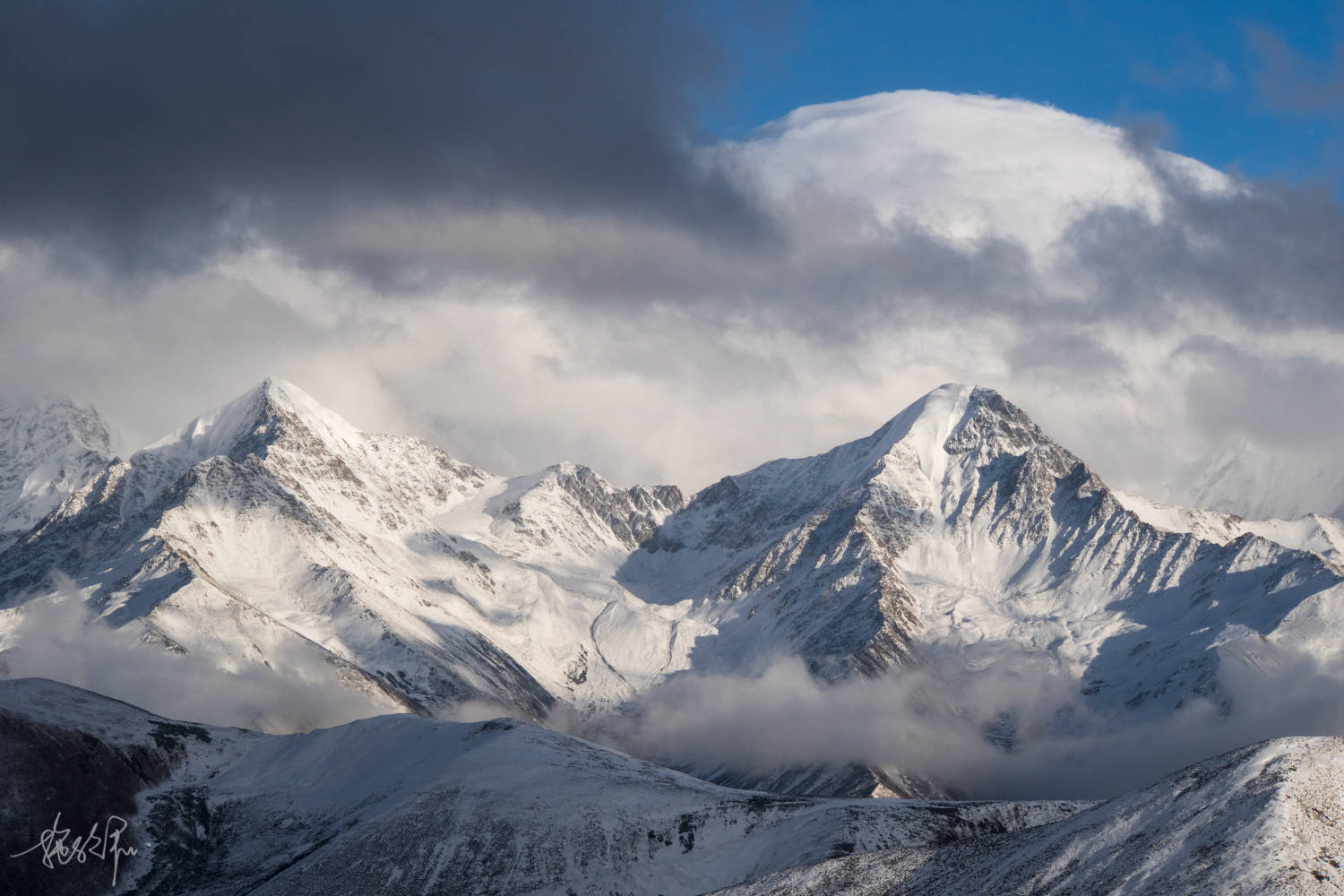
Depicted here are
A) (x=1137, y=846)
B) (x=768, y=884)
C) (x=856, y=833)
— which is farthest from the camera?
(x=856, y=833)

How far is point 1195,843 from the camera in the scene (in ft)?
359

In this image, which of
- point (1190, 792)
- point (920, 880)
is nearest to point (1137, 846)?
point (1190, 792)

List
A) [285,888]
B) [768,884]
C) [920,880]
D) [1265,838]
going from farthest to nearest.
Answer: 1. [285,888]
2. [768,884]
3. [920,880]
4. [1265,838]

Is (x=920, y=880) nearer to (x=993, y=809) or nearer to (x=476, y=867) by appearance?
(x=993, y=809)

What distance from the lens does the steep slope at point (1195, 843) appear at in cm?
10212

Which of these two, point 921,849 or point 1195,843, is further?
point 921,849

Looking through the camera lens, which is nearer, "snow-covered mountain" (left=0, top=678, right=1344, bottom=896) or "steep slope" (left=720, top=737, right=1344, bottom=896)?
"steep slope" (left=720, top=737, right=1344, bottom=896)

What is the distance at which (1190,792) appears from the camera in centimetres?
11781

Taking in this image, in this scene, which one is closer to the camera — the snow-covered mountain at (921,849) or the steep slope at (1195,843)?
the steep slope at (1195,843)

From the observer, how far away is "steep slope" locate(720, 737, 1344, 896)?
102125mm

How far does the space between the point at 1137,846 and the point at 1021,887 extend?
10.1 meters

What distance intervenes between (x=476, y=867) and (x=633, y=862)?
21241 mm

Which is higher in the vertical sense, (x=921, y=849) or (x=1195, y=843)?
(x=1195, y=843)

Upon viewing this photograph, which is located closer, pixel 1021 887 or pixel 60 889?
pixel 1021 887
